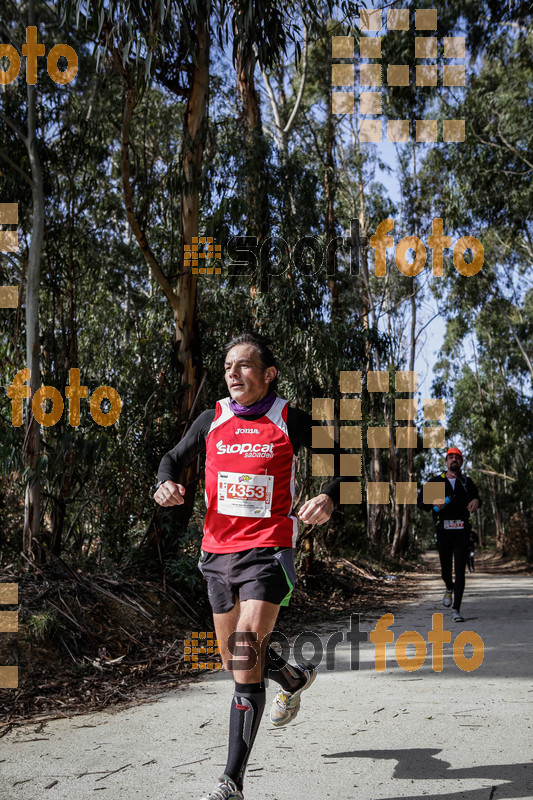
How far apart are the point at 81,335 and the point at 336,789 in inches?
371

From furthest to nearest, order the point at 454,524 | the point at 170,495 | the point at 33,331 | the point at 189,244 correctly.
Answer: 1. the point at 189,244
2. the point at 454,524
3. the point at 33,331
4. the point at 170,495

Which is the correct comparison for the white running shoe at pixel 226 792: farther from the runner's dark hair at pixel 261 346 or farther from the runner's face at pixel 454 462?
the runner's face at pixel 454 462

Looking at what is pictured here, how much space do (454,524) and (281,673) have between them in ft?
15.8

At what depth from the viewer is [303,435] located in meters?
3.54

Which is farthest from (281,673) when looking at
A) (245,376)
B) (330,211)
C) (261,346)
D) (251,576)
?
(330,211)

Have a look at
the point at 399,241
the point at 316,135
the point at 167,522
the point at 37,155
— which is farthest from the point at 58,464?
the point at 399,241

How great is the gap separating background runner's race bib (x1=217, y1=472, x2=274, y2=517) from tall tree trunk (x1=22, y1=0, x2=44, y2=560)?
4.19 meters

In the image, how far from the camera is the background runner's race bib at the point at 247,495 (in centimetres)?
337

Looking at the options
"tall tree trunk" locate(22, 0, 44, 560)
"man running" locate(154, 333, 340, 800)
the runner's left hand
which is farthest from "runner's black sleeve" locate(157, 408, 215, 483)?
"tall tree trunk" locate(22, 0, 44, 560)

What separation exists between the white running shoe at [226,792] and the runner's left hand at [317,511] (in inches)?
41.1

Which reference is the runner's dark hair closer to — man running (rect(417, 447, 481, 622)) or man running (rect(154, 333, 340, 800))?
man running (rect(154, 333, 340, 800))

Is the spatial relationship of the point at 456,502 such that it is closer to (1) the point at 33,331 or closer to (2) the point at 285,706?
(1) the point at 33,331

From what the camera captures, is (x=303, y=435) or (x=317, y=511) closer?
(x=317, y=511)

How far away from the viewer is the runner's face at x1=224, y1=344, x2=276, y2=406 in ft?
11.8
